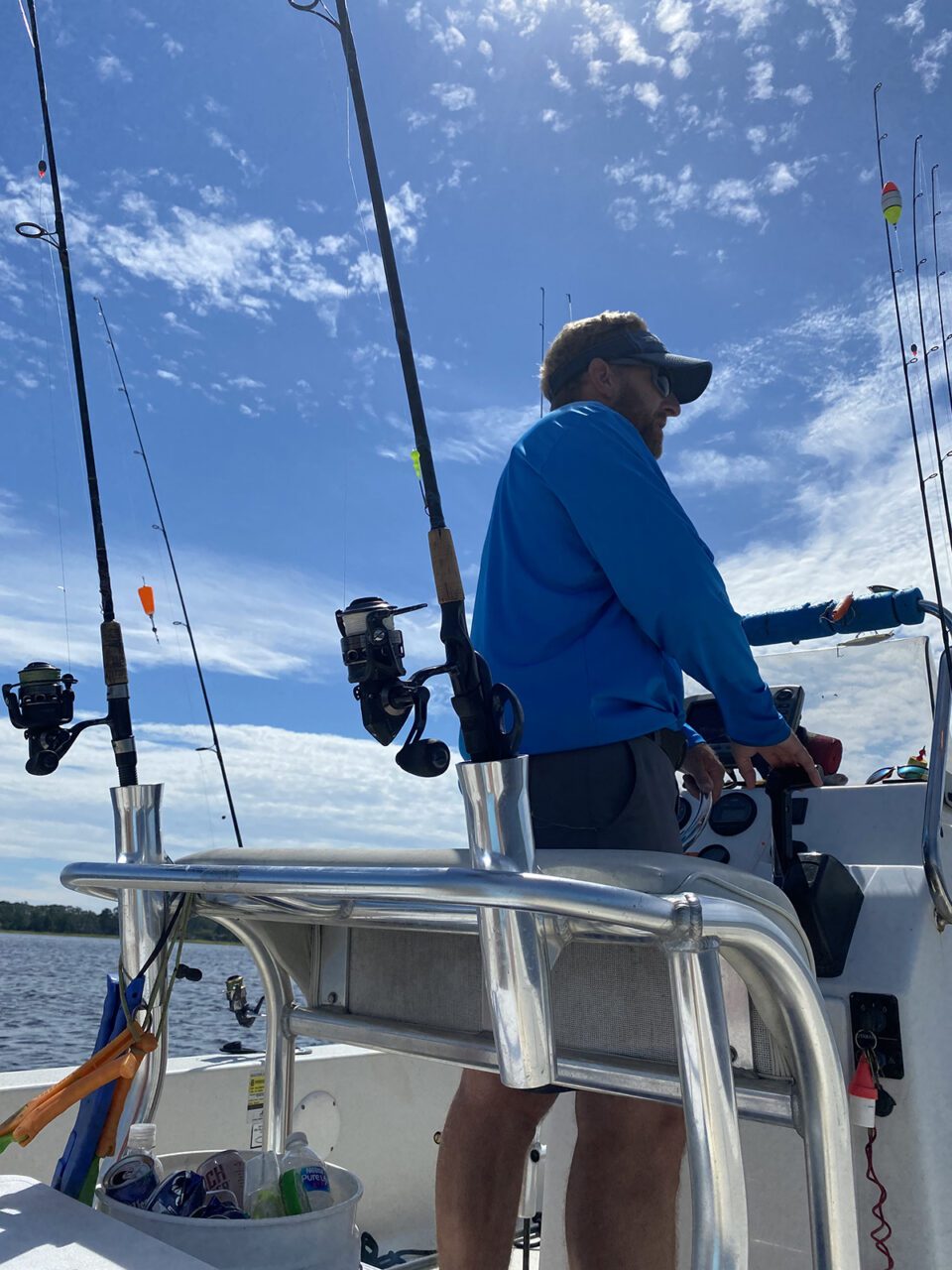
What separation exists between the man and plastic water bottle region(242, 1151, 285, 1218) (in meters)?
0.36

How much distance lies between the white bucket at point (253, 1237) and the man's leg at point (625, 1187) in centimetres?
39

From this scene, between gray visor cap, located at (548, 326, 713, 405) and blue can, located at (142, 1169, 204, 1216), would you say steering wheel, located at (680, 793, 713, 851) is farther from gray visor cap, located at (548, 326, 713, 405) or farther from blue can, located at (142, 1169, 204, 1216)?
blue can, located at (142, 1169, 204, 1216)

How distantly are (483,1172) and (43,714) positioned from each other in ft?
3.00

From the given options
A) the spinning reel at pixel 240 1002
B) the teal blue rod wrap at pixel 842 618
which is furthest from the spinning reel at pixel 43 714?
the spinning reel at pixel 240 1002

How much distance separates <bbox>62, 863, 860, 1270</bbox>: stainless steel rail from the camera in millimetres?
741

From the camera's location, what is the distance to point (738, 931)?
799 mm

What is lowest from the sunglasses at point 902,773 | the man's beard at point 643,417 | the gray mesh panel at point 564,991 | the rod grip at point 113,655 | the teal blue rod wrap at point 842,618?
the gray mesh panel at point 564,991

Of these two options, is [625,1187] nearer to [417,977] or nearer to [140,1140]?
[417,977]

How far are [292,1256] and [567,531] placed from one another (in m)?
1.03

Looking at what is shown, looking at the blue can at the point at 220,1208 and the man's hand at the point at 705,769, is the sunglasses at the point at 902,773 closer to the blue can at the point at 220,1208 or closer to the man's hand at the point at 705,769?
the man's hand at the point at 705,769

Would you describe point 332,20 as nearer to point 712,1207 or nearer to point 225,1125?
point 712,1207

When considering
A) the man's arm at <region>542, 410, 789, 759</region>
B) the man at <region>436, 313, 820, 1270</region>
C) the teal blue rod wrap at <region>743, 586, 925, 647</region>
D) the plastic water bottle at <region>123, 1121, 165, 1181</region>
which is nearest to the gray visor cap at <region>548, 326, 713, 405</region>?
the man at <region>436, 313, 820, 1270</region>

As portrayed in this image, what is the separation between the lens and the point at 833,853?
193 centimetres

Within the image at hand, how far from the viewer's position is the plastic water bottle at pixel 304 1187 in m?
1.17
